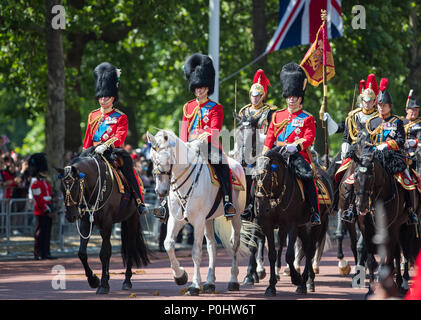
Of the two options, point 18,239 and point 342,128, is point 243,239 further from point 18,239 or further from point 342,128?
point 18,239

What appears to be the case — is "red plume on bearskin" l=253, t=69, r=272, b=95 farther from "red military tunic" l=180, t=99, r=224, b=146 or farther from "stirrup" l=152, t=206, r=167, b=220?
"stirrup" l=152, t=206, r=167, b=220

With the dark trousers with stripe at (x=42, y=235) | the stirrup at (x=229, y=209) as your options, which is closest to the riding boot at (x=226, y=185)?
the stirrup at (x=229, y=209)

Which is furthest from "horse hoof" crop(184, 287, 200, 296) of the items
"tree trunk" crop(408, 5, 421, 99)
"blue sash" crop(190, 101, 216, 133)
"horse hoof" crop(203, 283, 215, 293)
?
"tree trunk" crop(408, 5, 421, 99)

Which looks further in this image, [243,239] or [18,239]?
[18,239]

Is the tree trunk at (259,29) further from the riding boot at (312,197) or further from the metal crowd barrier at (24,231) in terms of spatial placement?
the riding boot at (312,197)

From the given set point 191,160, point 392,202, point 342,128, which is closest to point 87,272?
point 191,160

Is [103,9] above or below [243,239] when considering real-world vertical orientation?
above

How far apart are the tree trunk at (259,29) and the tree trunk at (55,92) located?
6976 mm

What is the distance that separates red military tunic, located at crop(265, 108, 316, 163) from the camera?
12984 mm

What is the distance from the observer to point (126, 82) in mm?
30422

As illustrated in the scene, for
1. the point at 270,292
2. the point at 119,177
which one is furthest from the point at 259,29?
the point at 270,292

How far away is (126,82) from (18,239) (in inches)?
450

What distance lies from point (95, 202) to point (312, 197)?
10.2 ft

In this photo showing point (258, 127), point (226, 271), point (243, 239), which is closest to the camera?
point (243, 239)
